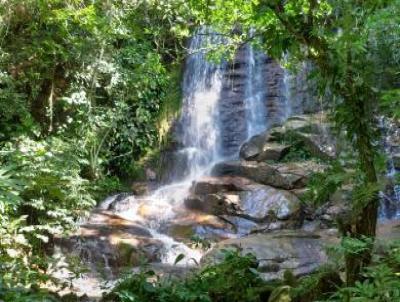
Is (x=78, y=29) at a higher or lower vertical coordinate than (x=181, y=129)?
higher

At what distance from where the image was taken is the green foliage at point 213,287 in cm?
422

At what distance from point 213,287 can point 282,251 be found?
317 centimetres

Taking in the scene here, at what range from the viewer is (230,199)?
33.3 ft

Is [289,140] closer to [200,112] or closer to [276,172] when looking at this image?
[276,172]

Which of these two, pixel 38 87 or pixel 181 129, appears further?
pixel 181 129

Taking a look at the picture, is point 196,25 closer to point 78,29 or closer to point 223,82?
point 78,29

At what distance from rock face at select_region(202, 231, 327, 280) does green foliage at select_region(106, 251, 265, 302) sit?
5.13 ft

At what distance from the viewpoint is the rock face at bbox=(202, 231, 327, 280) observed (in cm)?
642

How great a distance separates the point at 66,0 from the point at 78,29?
76 cm

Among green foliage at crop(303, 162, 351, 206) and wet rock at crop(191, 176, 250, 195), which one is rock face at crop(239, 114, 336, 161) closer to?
wet rock at crop(191, 176, 250, 195)

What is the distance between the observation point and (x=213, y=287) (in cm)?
441

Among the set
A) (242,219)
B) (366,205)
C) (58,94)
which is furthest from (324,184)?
(58,94)

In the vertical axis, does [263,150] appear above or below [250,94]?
below

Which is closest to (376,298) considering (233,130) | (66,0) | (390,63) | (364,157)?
(364,157)
